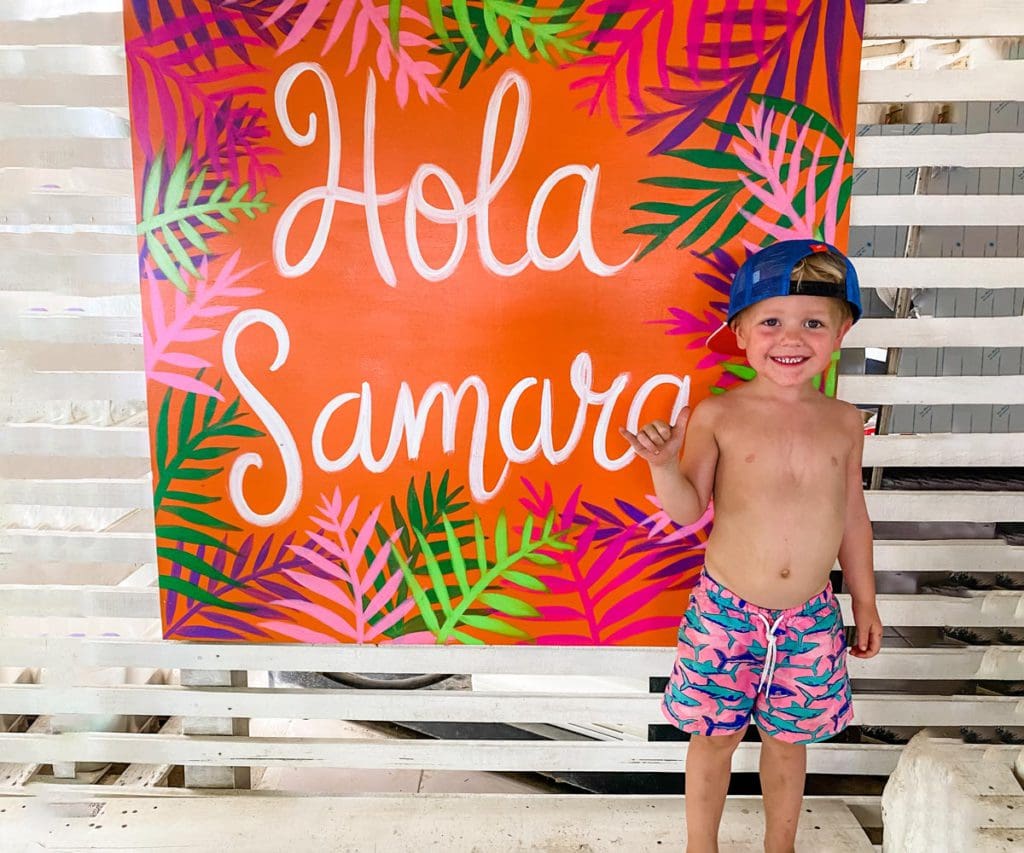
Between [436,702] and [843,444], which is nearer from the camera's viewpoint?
[843,444]

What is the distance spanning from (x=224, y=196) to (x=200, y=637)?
1091 millimetres

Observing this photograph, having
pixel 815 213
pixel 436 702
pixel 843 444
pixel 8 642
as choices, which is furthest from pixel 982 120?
pixel 8 642

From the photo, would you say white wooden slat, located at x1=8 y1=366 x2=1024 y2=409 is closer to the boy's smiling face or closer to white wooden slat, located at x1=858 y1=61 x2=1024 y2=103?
the boy's smiling face

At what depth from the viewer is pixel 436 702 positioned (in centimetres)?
213

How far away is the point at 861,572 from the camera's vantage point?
6.09 feet

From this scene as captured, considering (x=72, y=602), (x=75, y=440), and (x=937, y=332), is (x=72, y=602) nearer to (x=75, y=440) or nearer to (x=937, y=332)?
(x=75, y=440)

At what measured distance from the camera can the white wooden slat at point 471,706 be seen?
83.7 inches

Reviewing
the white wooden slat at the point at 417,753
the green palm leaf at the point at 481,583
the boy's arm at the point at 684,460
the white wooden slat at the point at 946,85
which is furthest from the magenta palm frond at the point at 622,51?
the white wooden slat at the point at 417,753

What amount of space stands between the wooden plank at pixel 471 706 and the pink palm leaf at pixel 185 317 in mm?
813

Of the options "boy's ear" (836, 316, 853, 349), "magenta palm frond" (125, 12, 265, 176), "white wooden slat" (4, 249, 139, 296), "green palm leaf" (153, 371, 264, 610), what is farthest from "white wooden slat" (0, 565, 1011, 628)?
"magenta palm frond" (125, 12, 265, 176)

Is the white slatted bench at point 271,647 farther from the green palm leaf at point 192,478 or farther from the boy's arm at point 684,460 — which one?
the boy's arm at point 684,460

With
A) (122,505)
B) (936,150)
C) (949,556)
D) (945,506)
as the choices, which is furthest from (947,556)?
(122,505)

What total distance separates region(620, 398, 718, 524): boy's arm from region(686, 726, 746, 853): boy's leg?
0.51 metres

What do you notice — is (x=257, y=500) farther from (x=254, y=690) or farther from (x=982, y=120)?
(x=982, y=120)
